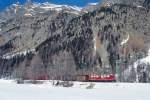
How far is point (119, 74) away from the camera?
169 meters

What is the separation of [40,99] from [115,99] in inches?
465

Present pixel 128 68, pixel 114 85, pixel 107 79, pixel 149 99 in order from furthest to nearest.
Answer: pixel 128 68 < pixel 107 79 < pixel 114 85 < pixel 149 99

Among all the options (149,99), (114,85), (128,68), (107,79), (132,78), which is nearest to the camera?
(149,99)

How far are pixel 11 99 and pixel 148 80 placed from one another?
101m

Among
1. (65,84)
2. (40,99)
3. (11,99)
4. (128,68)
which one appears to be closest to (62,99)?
(40,99)

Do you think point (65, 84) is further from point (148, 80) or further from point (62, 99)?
point (62, 99)

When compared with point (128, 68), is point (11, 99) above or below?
below

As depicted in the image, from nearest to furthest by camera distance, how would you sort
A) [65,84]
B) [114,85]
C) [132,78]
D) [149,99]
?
[149,99], [114,85], [65,84], [132,78]

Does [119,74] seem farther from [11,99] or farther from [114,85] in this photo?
[11,99]

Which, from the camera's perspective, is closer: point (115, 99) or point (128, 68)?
point (115, 99)

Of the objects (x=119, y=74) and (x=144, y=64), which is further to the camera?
(x=144, y=64)

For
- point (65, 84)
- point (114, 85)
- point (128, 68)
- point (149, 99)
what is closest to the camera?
point (149, 99)

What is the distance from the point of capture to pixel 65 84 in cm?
13675

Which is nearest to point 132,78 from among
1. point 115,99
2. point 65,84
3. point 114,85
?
point 65,84
